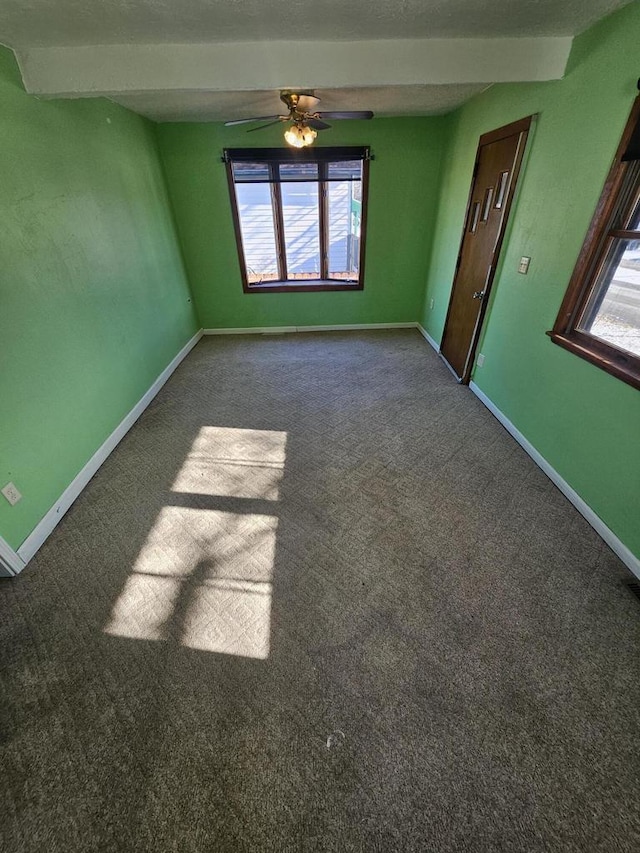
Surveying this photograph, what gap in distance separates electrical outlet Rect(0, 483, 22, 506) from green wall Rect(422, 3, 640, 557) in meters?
3.08

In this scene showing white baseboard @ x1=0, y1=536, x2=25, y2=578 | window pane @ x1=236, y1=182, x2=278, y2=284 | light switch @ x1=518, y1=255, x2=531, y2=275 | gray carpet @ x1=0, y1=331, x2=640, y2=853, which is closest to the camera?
gray carpet @ x1=0, y1=331, x2=640, y2=853

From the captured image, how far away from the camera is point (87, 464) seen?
2.29m

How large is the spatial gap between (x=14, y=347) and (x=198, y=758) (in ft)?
6.67

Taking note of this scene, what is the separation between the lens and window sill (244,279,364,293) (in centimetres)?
447

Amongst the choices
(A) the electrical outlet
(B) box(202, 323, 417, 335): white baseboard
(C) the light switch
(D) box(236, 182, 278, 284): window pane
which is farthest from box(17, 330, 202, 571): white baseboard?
(C) the light switch

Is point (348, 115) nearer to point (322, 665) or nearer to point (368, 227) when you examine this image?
point (368, 227)

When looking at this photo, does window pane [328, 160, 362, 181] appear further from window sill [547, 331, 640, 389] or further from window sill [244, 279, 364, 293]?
window sill [547, 331, 640, 389]

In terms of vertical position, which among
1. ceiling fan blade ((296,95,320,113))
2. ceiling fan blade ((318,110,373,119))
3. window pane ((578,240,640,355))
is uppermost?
ceiling fan blade ((296,95,320,113))

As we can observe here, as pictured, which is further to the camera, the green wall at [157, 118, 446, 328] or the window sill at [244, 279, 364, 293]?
the window sill at [244, 279, 364, 293]

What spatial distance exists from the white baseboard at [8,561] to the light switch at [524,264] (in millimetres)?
3511

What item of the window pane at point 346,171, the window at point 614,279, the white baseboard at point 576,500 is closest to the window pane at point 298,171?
the window pane at point 346,171

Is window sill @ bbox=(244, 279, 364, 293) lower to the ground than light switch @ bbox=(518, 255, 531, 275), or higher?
lower

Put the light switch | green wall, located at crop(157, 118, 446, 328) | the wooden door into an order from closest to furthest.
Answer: the light switch
the wooden door
green wall, located at crop(157, 118, 446, 328)

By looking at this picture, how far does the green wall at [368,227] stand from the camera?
3.67 metres
